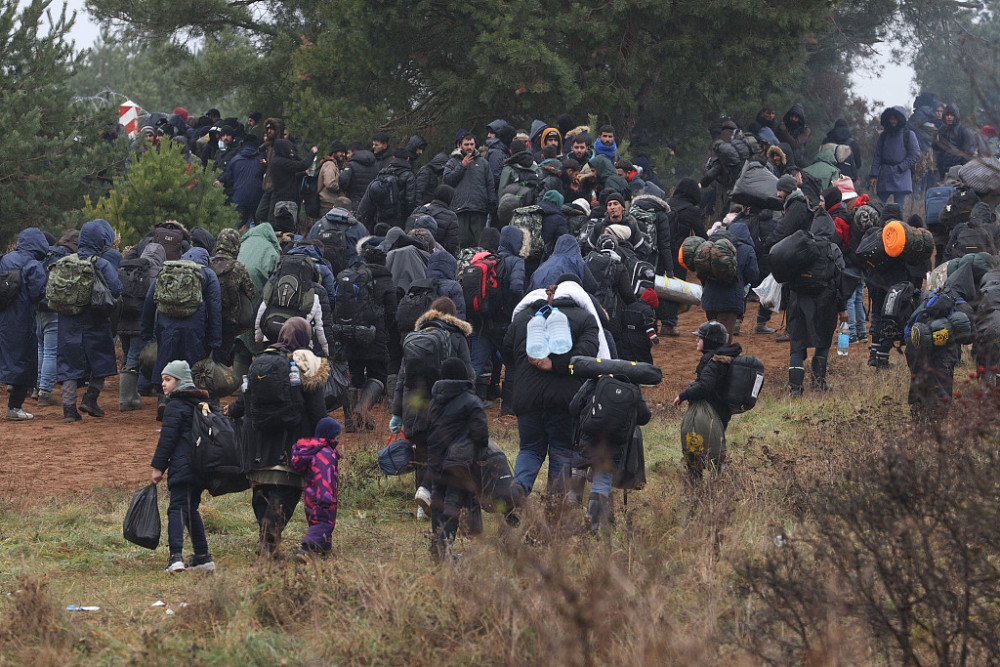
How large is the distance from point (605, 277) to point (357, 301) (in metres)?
2.39

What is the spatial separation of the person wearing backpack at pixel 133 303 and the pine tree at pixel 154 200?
2473 millimetres

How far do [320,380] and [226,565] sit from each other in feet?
4.37

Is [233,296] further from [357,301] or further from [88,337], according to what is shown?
[88,337]

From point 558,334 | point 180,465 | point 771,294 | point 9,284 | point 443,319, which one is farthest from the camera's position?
point 771,294

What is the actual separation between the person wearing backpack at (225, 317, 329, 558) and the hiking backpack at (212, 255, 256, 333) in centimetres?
466


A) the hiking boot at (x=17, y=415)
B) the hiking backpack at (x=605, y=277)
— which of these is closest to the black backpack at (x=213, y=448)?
the hiking backpack at (x=605, y=277)

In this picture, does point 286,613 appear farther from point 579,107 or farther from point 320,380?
point 579,107

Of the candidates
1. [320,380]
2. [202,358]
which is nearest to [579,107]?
[202,358]

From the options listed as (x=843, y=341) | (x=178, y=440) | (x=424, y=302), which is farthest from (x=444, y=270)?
(x=843, y=341)

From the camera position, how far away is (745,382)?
928 centimetres

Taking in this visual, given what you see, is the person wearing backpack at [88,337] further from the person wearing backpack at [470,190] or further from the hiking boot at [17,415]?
the person wearing backpack at [470,190]

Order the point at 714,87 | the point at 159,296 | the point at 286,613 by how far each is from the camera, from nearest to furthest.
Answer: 1. the point at 286,613
2. the point at 159,296
3. the point at 714,87

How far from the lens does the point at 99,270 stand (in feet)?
42.9

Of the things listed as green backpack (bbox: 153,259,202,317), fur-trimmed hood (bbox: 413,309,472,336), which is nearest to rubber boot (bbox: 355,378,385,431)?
green backpack (bbox: 153,259,202,317)
